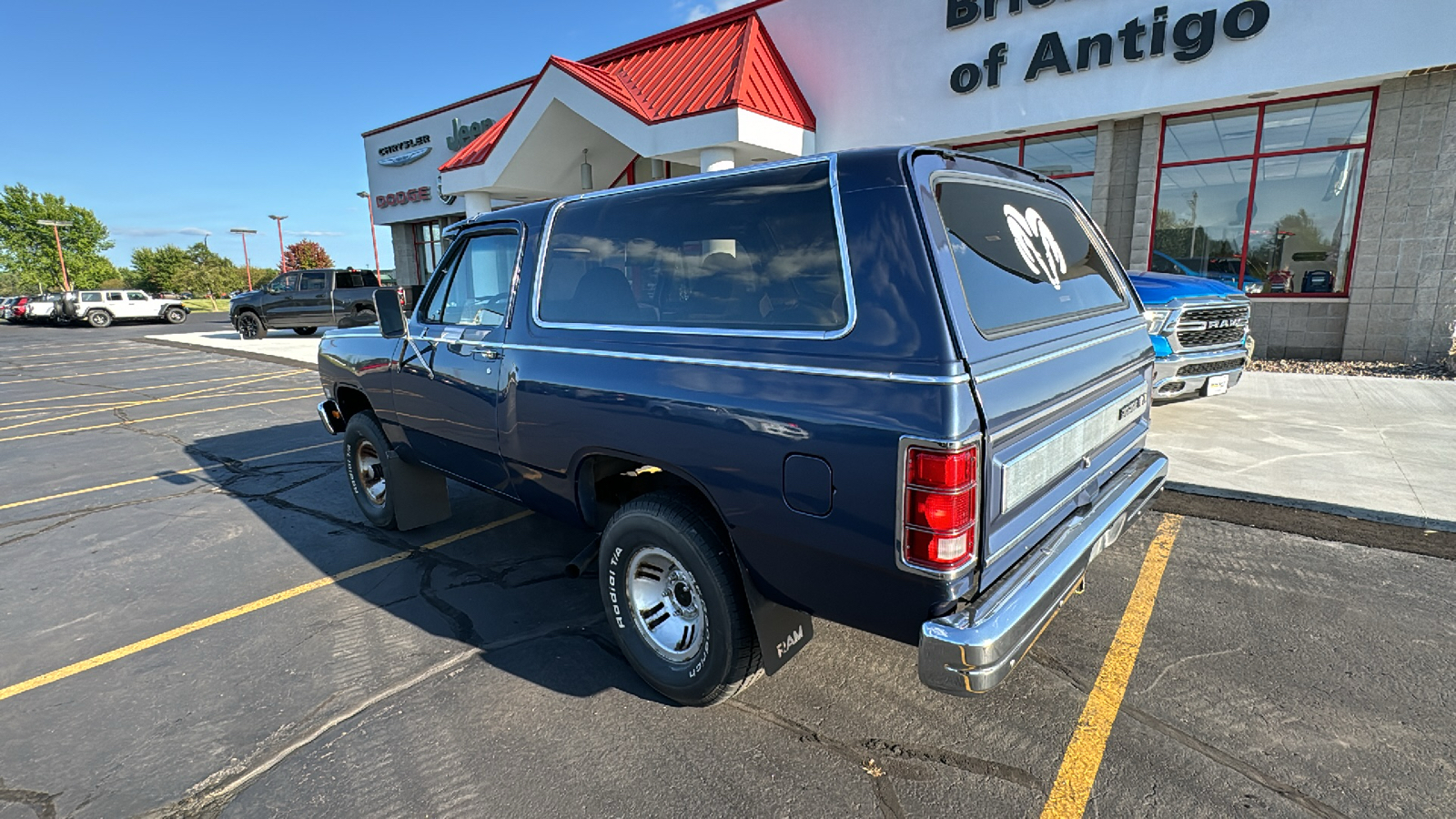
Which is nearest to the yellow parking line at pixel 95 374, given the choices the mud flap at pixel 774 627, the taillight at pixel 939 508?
the mud flap at pixel 774 627

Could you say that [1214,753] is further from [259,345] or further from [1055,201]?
[259,345]

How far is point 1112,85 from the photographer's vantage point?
10609mm

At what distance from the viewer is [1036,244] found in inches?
115

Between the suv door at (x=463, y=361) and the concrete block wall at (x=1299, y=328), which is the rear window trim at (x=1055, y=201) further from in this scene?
the concrete block wall at (x=1299, y=328)

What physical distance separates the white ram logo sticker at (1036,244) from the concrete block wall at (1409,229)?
34.1ft

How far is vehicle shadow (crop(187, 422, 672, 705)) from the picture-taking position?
3.21 metres

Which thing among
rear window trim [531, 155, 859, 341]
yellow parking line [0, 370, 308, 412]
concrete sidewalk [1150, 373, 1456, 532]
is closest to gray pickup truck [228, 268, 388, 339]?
yellow parking line [0, 370, 308, 412]

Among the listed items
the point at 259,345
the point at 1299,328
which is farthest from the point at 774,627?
the point at 259,345

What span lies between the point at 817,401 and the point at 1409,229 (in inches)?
479

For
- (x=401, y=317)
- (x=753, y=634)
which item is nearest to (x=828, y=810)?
(x=753, y=634)

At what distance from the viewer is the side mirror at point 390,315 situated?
408 cm

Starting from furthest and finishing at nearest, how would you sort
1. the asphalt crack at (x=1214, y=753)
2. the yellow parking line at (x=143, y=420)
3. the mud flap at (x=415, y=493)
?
1. the yellow parking line at (x=143, y=420)
2. the mud flap at (x=415, y=493)
3. the asphalt crack at (x=1214, y=753)

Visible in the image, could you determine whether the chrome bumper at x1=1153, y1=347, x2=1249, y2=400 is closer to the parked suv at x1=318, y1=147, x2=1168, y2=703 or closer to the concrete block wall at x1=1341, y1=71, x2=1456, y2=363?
the parked suv at x1=318, y1=147, x2=1168, y2=703

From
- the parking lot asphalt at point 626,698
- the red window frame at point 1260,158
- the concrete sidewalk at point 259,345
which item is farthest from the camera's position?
the concrete sidewalk at point 259,345
